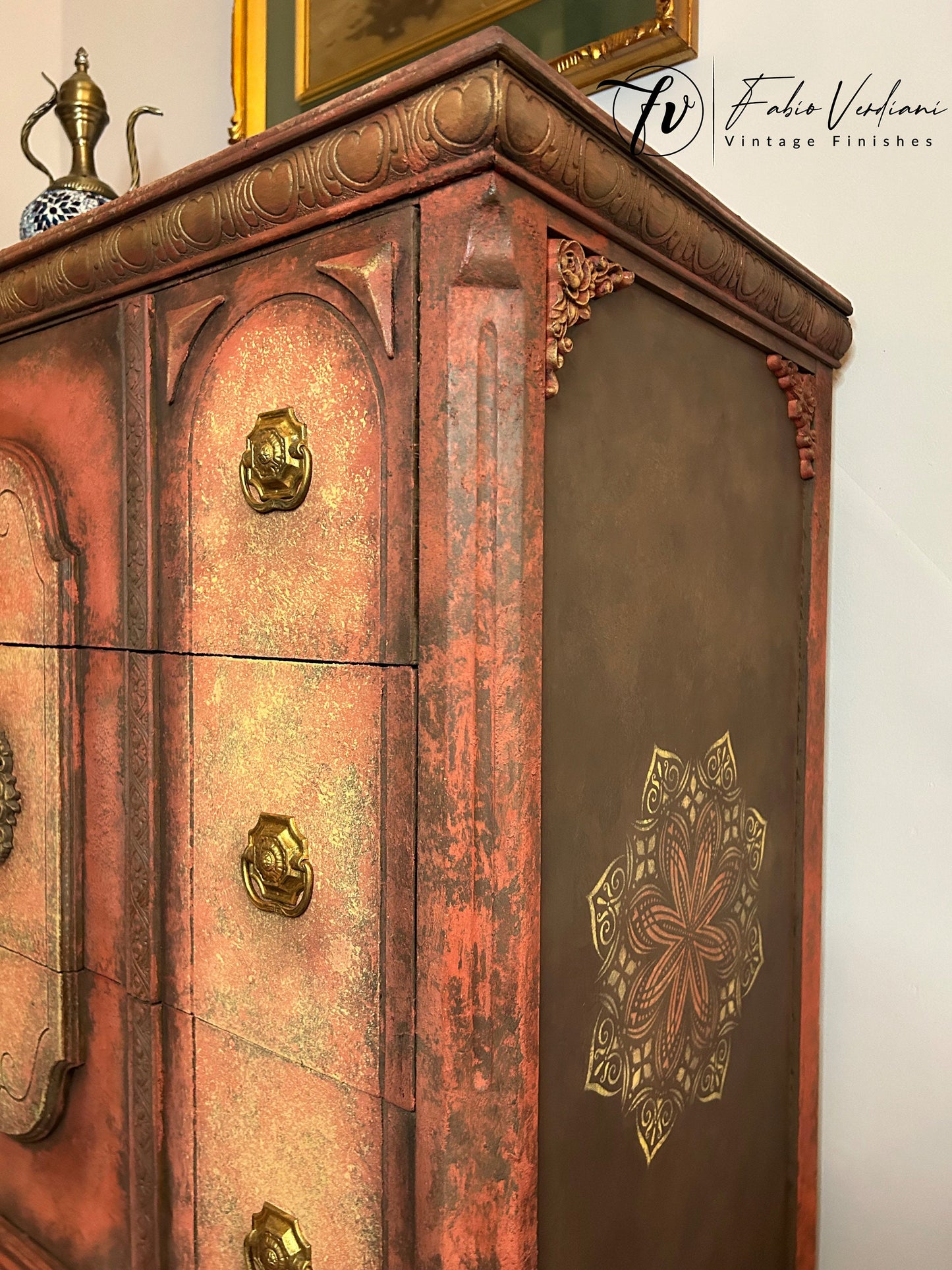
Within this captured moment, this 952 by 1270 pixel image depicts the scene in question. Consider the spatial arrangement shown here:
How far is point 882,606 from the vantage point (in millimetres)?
1419

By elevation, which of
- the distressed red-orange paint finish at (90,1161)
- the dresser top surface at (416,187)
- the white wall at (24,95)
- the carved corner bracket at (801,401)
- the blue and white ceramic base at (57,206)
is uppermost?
the white wall at (24,95)

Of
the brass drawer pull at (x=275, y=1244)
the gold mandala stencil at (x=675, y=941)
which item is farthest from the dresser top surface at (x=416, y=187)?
the brass drawer pull at (x=275, y=1244)

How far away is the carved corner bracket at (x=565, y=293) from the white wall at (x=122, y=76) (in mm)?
1507

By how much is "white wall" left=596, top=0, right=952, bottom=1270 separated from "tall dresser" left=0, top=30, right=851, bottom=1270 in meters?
0.11

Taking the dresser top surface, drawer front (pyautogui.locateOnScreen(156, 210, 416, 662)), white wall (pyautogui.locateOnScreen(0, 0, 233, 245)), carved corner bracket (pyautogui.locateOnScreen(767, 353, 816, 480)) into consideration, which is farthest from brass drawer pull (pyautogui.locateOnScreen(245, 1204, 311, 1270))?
white wall (pyautogui.locateOnScreen(0, 0, 233, 245))

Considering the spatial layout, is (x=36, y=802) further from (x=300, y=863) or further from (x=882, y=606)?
(x=882, y=606)

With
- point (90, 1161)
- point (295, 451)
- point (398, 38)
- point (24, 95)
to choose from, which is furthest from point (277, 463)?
point (24, 95)

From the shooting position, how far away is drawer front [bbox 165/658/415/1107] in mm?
872

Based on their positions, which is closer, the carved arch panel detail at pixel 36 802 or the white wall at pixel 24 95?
the carved arch panel detail at pixel 36 802

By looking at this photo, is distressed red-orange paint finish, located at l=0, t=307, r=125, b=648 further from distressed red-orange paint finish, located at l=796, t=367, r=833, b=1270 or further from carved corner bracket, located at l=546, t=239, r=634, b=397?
distressed red-orange paint finish, located at l=796, t=367, r=833, b=1270

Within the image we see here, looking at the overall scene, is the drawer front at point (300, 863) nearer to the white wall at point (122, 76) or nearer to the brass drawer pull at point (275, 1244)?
the brass drawer pull at point (275, 1244)

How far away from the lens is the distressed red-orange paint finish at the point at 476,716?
82 centimetres

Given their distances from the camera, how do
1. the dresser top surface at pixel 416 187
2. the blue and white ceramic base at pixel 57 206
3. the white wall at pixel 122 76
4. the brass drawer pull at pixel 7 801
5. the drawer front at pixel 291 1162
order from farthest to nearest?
the white wall at pixel 122 76
the blue and white ceramic base at pixel 57 206
the brass drawer pull at pixel 7 801
the drawer front at pixel 291 1162
the dresser top surface at pixel 416 187

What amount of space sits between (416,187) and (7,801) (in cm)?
96
